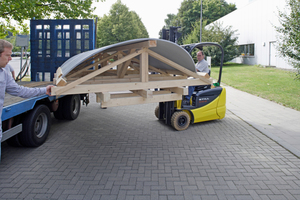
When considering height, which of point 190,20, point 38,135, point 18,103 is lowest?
point 38,135

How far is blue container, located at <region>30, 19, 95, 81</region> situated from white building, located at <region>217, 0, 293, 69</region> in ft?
60.9

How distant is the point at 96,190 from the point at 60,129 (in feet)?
12.4

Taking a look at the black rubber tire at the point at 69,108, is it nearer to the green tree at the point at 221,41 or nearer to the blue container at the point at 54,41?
the blue container at the point at 54,41

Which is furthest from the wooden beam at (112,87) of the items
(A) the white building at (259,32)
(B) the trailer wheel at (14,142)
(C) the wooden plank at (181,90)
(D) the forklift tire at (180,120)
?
(A) the white building at (259,32)

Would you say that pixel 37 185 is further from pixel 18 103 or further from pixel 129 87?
pixel 129 87

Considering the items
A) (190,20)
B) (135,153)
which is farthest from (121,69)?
(190,20)

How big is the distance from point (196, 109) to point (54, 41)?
5.48m

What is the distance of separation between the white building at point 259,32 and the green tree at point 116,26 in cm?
2436

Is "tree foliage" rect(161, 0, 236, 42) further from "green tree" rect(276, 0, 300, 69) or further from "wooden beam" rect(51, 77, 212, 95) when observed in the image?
"wooden beam" rect(51, 77, 212, 95)

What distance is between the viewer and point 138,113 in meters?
9.38

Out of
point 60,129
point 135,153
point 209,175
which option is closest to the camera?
point 209,175

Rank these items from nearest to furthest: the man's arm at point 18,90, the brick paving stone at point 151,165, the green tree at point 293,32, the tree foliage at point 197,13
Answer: the man's arm at point 18,90 < the brick paving stone at point 151,165 < the green tree at point 293,32 < the tree foliage at point 197,13

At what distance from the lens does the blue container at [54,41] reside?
932 cm

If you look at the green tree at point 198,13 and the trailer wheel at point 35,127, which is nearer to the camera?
the trailer wheel at point 35,127
